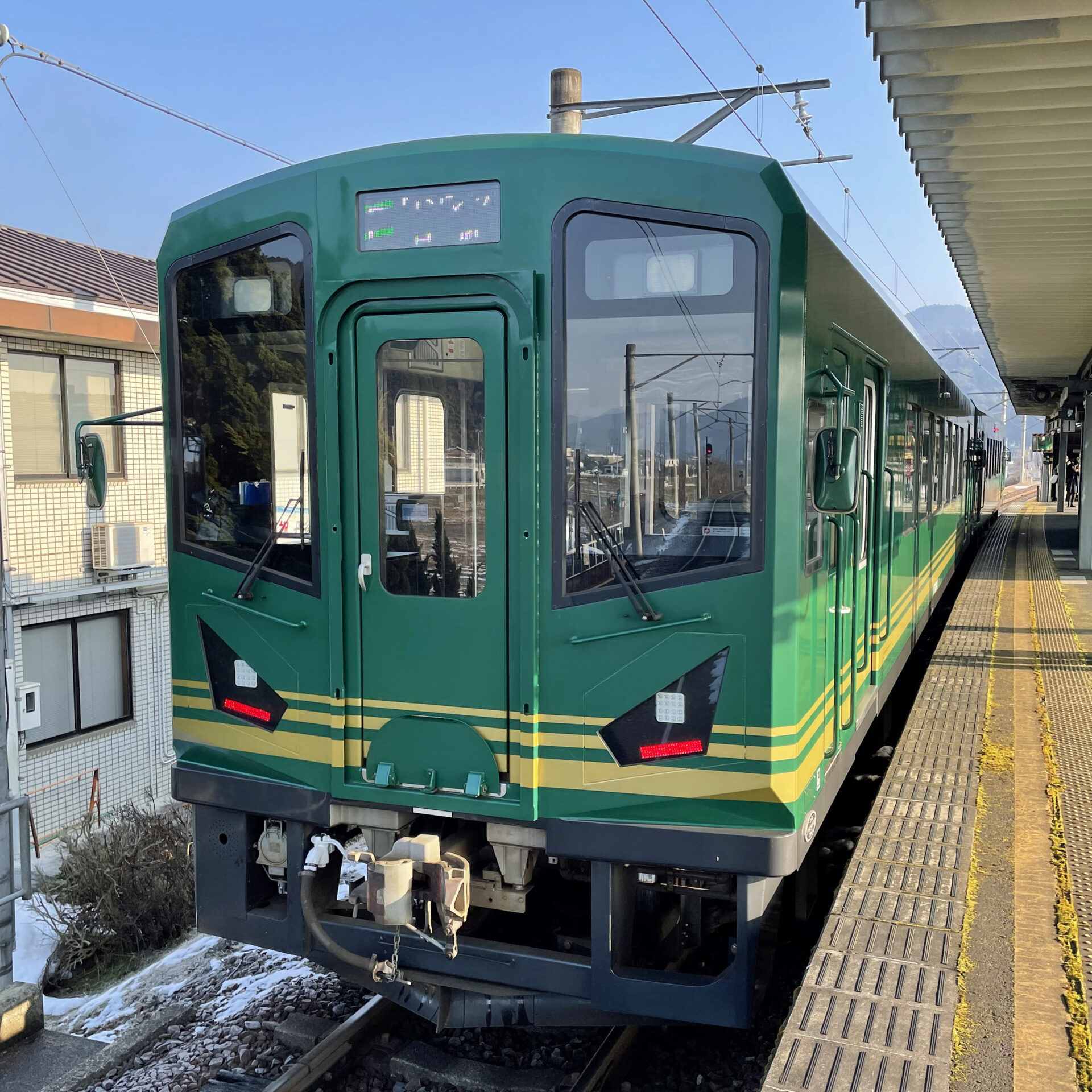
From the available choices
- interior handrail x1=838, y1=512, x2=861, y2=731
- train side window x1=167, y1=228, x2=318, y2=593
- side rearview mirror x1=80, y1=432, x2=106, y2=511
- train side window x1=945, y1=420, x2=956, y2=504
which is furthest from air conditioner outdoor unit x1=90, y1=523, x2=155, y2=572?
interior handrail x1=838, y1=512, x2=861, y2=731

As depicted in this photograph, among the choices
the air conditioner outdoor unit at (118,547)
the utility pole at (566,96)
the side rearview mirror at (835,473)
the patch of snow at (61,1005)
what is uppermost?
the utility pole at (566,96)

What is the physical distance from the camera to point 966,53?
498 centimetres

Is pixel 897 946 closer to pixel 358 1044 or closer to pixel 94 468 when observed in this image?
pixel 358 1044

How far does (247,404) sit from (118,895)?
14.8 ft

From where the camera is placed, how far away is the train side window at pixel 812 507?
372 centimetres

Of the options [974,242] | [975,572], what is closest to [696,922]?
[974,242]

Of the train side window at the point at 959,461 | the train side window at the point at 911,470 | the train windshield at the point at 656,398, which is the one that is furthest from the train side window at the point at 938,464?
the train windshield at the point at 656,398

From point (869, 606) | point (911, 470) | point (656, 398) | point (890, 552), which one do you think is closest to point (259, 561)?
point (656, 398)

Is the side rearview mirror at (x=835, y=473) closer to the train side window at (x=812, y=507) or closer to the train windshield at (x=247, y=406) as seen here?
the train side window at (x=812, y=507)

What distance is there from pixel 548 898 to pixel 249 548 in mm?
1809

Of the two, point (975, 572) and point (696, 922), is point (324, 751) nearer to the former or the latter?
point (696, 922)

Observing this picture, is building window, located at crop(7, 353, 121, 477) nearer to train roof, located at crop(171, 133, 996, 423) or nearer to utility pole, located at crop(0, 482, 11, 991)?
utility pole, located at crop(0, 482, 11, 991)

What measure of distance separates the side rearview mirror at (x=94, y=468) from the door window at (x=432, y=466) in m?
1.51

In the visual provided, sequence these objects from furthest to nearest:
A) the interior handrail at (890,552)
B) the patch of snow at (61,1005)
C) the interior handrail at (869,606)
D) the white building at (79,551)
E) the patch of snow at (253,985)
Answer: the white building at (79,551), the interior handrail at (890,552), the patch of snow at (61,1005), the interior handrail at (869,606), the patch of snow at (253,985)
